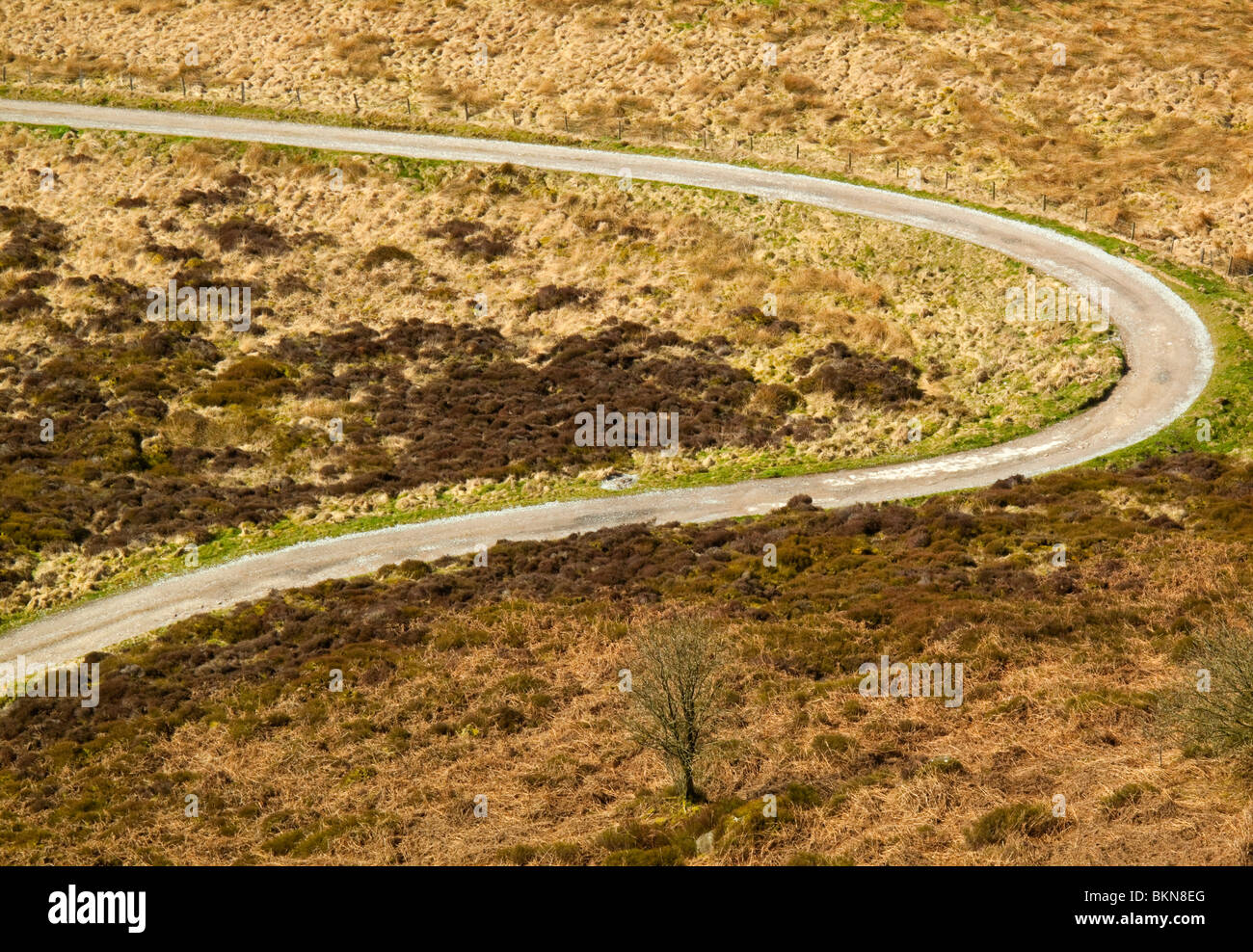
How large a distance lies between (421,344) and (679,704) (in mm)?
37310

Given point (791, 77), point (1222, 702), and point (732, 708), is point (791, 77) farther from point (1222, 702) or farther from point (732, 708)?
point (1222, 702)

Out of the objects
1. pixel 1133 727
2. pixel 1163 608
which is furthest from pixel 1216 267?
pixel 1133 727

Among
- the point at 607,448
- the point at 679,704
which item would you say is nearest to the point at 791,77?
the point at 607,448

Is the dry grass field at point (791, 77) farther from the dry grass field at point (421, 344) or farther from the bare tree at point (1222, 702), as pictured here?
the bare tree at point (1222, 702)

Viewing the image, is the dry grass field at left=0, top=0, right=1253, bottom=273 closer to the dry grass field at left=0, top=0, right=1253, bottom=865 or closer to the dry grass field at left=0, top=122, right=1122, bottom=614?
the dry grass field at left=0, top=0, right=1253, bottom=865

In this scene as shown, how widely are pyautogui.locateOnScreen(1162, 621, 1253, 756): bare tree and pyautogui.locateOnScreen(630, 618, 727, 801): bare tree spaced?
31.3 feet

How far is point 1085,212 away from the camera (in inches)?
2361

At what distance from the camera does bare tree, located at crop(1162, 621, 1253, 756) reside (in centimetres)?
2145

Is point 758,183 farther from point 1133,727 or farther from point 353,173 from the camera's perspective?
point 1133,727

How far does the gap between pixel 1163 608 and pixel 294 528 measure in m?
30.7

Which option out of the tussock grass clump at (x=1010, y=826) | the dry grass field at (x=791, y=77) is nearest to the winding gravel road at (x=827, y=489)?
the dry grass field at (x=791, y=77)

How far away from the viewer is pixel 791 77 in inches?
2852

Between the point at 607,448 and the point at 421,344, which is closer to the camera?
the point at 607,448

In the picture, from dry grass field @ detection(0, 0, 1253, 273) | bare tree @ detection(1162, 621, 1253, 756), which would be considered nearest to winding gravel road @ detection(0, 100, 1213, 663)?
dry grass field @ detection(0, 0, 1253, 273)
